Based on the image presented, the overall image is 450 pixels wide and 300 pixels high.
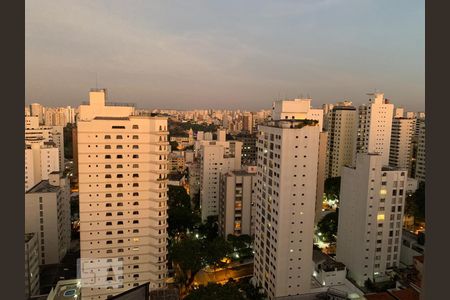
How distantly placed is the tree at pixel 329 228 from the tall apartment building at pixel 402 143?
22.6ft

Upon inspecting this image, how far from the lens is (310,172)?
597 cm

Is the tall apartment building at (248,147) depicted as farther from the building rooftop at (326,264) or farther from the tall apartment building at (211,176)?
the building rooftop at (326,264)

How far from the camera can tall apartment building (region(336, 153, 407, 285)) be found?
6.88 m

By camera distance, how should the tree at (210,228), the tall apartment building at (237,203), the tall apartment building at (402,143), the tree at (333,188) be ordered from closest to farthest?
the tall apartment building at (237,203)
the tree at (210,228)
the tree at (333,188)
the tall apartment building at (402,143)

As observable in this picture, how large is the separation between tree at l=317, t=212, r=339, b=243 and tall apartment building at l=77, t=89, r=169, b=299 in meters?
5.20

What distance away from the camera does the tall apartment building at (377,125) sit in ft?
41.8

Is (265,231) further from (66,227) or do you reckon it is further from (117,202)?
(66,227)

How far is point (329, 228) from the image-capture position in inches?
361

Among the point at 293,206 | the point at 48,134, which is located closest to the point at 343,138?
the point at 293,206

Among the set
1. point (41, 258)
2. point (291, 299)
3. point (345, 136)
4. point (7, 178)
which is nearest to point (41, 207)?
point (41, 258)

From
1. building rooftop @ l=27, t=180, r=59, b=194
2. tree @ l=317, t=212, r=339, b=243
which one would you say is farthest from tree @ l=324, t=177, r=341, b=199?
building rooftop @ l=27, t=180, r=59, b=194

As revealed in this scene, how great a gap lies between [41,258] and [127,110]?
4.63 m

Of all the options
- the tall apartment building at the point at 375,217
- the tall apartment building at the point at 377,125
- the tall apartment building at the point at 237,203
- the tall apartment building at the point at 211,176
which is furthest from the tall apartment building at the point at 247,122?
the tall apartment building at the point at 375,217

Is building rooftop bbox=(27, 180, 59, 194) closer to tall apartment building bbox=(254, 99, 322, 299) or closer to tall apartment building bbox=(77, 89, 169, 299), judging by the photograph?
tall apartment building bbox=(77, 89, 169, 299)
